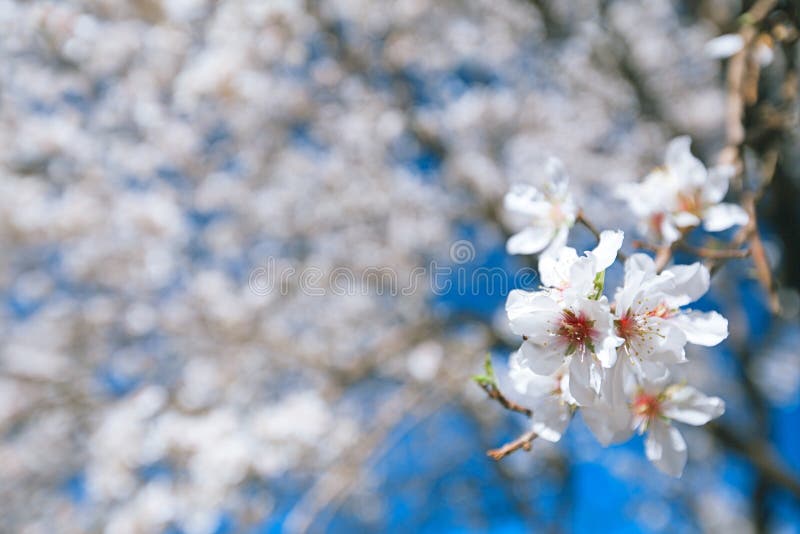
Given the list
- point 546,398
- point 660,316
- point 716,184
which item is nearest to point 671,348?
point 660,316

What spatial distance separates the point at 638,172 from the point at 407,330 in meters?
2.43

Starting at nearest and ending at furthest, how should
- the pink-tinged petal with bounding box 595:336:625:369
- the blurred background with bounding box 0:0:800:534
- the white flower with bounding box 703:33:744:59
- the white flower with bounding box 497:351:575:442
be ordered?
the pink-tinged petal with bounding box 595:336:625:369 → the white flower with bounding box 497:351:575:442 → the white flower with bounding box 703:33:744:59 → the blurred background with bounding box 0:0:800:534

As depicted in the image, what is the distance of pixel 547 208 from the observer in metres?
1.10

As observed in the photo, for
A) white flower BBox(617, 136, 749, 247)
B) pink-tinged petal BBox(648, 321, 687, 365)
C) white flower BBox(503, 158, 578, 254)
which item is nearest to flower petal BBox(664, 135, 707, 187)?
white flower BBox(617, 136, 749, 247)

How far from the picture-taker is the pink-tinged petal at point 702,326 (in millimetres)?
799

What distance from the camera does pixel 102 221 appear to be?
159 inches

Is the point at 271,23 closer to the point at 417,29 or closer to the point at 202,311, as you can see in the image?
the point at 417,29

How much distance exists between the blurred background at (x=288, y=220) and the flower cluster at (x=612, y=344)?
148cm

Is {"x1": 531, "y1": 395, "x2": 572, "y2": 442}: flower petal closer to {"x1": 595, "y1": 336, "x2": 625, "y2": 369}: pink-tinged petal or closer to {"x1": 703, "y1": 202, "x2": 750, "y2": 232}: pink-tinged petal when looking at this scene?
{"x1": 595, "y1": 336, "x2": 625, "y2": 369}: pink-tinged petal

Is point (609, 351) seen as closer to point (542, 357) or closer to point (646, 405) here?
point (542, 357)

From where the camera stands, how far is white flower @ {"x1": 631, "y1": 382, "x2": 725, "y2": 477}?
0.91 m

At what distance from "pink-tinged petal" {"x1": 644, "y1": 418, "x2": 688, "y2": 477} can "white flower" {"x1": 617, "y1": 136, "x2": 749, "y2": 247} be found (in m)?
0.37

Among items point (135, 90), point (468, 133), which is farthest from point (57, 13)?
point (468, 133)

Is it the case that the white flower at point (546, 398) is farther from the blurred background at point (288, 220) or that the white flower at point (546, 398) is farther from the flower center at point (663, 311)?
the blurred background at point (288, 220)
